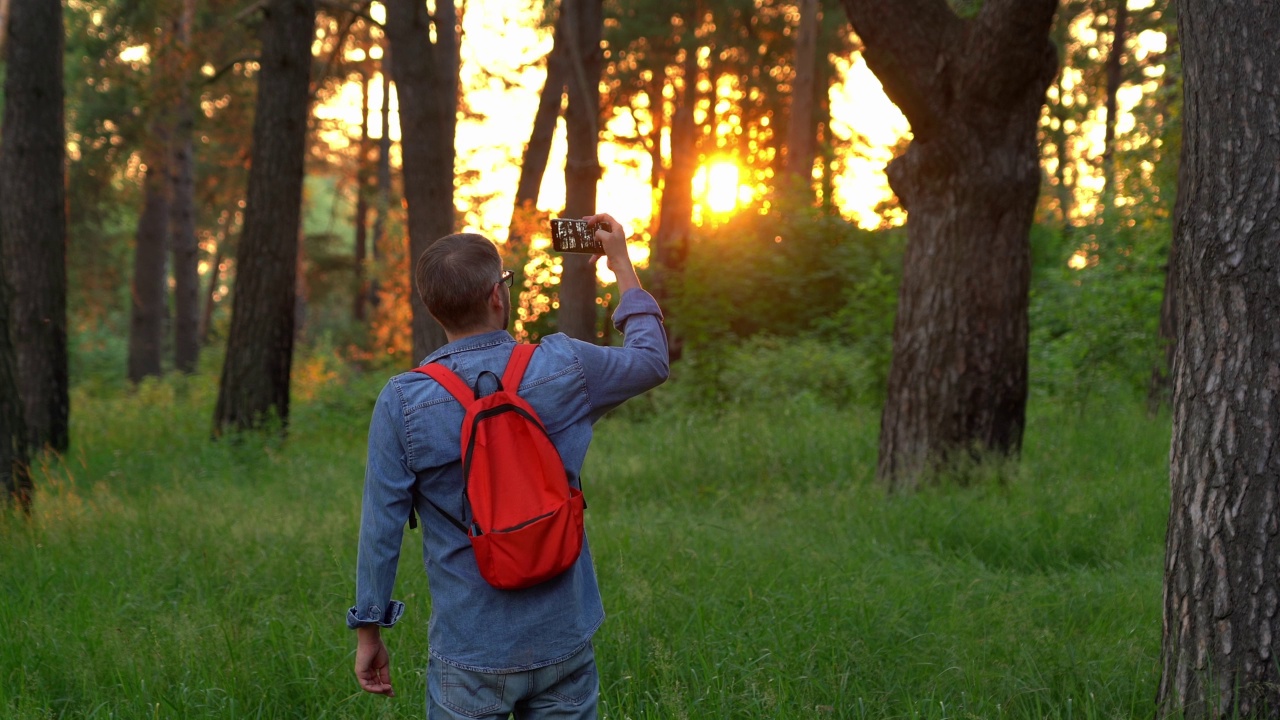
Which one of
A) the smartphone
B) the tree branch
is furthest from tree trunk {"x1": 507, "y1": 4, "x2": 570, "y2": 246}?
the smartphone

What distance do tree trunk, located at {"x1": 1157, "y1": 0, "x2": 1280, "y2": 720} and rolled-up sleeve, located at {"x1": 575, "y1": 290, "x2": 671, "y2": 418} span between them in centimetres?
193

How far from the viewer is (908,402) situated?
7.55 metres

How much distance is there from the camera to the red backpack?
2.50 metres

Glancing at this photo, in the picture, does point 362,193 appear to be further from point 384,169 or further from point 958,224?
point 958,224

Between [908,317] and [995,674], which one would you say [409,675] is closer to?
[995,674]

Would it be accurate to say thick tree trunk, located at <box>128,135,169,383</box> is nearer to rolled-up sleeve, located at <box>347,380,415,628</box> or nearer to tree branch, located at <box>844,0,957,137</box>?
tree branch, located at <box>844,0,957,137</box>

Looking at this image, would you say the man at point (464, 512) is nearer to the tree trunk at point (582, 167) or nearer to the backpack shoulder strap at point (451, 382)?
the backpack shoulder strap at point (451, 382)

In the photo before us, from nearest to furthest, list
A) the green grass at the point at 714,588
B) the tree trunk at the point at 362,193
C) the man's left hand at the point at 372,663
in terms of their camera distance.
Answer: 1. the man's left hand at the point at 372,663
2. the green grass at the point at 714,588
3. the tree trunk at the point at 362,193

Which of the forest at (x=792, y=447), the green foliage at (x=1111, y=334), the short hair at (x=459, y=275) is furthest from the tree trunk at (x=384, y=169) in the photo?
the short hair at (x=459, y=275)

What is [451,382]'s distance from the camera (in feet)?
8.60

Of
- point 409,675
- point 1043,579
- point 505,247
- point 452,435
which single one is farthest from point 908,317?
point 505,247

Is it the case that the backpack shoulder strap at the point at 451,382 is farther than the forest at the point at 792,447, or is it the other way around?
the forest at the point at 792,447

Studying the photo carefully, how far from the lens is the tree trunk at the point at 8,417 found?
21.8 ft

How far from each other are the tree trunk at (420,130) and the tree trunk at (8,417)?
4434 millimetres
